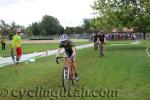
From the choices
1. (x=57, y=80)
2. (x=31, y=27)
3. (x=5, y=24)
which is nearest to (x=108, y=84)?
(x=57, y=80)

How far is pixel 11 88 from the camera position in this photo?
15.4 metres

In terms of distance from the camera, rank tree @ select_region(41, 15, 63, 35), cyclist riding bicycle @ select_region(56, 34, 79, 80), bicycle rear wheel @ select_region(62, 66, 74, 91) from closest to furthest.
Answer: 1. bicycle rear wheel @ select_region(62, 66, 74, 91)
2. cyclist riding bicycle @ select_region(56, 34, 79, 80)
3. tree @ select_region(41, 15, 63, 35)

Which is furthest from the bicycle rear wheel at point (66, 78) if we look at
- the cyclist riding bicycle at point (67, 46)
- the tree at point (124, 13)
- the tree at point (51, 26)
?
the tree at point (51, 26)

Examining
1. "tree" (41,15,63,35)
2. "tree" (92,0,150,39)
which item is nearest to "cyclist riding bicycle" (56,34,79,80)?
"tree" (92,0,150,39)

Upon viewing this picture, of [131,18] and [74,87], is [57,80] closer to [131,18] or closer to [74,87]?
[74,87]

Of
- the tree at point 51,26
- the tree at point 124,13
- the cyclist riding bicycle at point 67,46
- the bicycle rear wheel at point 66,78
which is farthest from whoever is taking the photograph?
the tree at point 51,26

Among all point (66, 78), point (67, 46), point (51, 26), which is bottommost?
point (51, 26)

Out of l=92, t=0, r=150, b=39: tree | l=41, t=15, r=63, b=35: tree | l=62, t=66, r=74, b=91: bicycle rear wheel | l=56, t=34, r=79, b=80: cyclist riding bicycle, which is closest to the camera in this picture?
l=62, t=66, r=74, b=91: bicycle rear wheel

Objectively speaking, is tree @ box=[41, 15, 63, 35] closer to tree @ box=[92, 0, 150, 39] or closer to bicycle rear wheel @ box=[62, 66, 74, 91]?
tree @ box=[92, 0, 150, 39]

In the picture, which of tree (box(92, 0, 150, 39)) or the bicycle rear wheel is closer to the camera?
the bicycle rear wheel

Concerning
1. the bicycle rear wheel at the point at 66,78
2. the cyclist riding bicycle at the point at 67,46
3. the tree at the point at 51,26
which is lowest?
the tree at the point at 51,26

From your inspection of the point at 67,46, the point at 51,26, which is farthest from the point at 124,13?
the point at 51,26

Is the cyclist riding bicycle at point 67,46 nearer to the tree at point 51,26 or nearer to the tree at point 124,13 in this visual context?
the tree at point 124,13

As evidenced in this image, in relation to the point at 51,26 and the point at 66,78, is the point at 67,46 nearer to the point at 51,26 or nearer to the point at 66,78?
the point at 66,78
